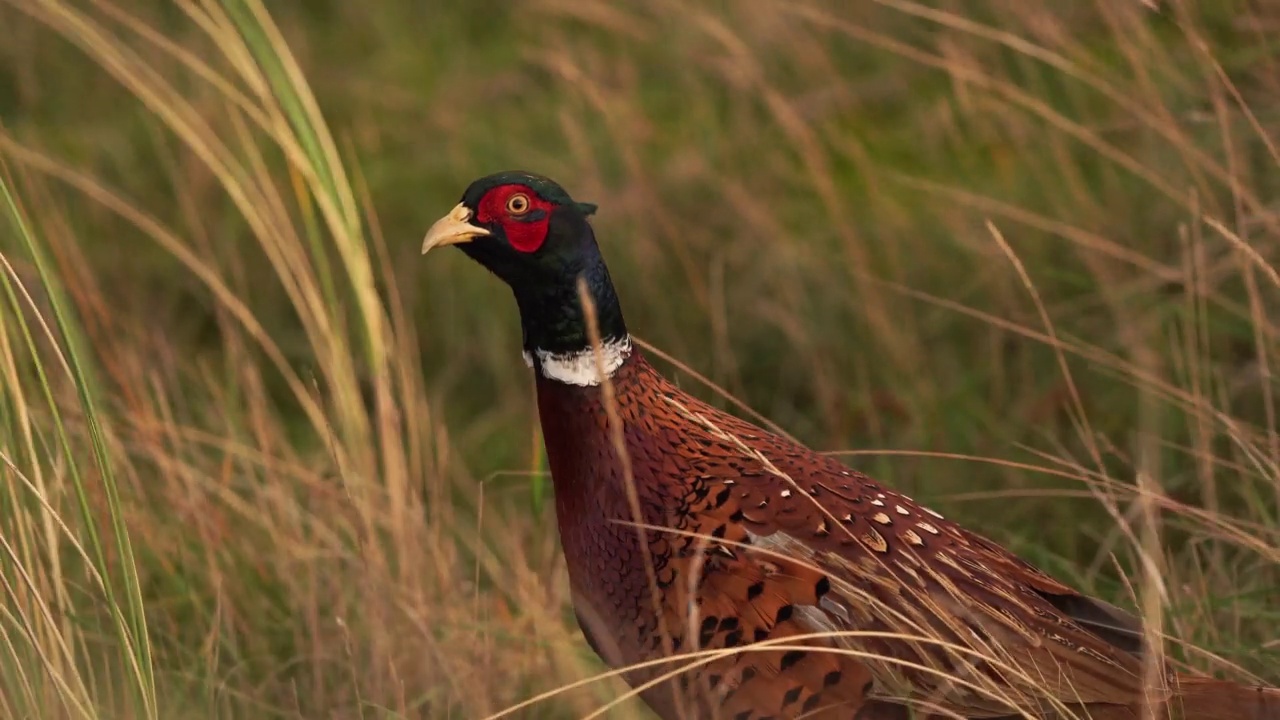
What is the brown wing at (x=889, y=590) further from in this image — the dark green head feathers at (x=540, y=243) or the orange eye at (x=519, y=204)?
the orange eye at (x=519, y=204)

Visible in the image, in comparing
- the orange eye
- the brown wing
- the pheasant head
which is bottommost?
the brown wing

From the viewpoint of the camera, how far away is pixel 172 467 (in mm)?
3316

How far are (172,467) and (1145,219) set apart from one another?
2.38 meters

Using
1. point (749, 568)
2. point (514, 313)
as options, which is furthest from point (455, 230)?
point (514, 313)

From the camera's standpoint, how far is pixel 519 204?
2.77m

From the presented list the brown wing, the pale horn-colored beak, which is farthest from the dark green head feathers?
the brown wing

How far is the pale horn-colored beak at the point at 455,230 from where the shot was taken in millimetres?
2766

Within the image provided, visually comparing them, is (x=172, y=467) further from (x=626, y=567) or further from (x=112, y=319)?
(x=112, y=319)

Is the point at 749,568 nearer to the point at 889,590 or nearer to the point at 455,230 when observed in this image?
the point at 889,590

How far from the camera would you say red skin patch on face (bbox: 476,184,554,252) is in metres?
2.76

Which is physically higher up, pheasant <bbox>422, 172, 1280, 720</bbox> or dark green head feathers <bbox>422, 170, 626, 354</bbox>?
dark green head feathers <bbox>422, 170, 626, 354</bbox>

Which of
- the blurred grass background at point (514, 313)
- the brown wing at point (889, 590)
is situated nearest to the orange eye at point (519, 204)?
the blurred grass background at point (514, 313)

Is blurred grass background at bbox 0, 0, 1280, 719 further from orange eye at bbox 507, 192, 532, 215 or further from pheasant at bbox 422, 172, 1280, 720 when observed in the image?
orange eye at bbox 507, 192, 532, 215

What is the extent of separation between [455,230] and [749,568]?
2.49 ft
